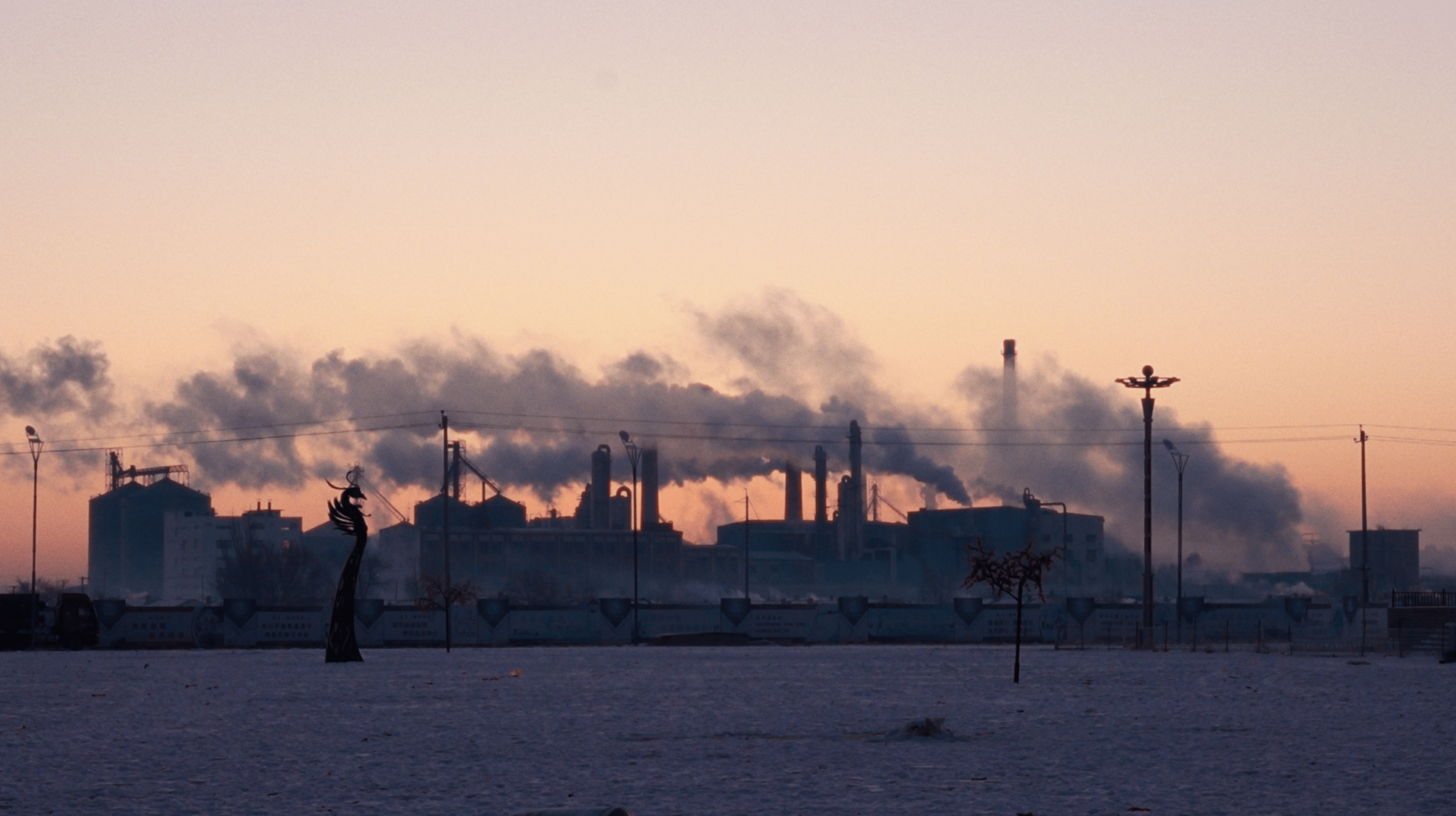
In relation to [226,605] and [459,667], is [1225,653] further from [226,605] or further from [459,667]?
[226,605]

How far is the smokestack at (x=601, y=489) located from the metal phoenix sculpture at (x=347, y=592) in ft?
341

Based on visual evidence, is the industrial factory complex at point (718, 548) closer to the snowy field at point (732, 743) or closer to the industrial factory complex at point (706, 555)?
the industrial factory complex at point (706, 555)

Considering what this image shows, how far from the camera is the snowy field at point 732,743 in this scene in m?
17.0

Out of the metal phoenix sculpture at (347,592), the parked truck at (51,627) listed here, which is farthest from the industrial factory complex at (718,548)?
the metal phoenix sculpture at (347,592)

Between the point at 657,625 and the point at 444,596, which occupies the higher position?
the point at 444,596

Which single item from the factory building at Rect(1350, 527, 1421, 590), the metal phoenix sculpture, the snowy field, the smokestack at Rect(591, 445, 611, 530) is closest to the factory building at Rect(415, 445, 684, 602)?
the smokestack at Rect(591, 445, 611, 530)

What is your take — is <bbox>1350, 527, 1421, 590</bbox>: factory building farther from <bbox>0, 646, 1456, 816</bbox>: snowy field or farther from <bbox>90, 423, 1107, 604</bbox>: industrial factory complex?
<bbox>0, 646, 1456, 816</bbox>: snowy field

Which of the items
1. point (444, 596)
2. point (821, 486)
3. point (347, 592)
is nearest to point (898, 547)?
point (821, 486)

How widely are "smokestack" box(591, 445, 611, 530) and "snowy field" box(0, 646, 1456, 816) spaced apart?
115 metres

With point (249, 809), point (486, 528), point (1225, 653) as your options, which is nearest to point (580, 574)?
point (486, 528)

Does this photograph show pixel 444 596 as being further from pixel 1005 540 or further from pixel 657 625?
pixel 1005 540

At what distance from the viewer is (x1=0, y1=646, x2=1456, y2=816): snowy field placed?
17.0 meters

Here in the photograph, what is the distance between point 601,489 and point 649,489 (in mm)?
10738

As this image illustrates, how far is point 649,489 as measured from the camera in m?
159
